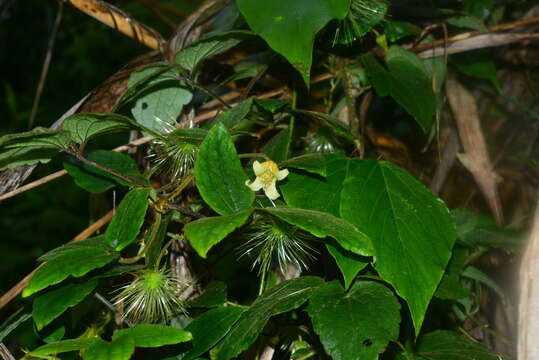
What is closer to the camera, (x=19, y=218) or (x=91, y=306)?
(x=91, y=306)

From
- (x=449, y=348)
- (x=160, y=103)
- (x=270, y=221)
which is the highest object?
(x=160, y=103)

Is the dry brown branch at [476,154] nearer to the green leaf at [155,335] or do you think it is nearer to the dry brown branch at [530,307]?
the dry brown branch at [530,307]

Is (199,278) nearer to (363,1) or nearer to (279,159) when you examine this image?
(279,159)

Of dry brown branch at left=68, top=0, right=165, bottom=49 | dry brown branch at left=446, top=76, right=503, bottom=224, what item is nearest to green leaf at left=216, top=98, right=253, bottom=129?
dry brown branch at left=68, top=0, right=165, bottom=49

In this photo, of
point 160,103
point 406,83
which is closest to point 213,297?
point 160,103

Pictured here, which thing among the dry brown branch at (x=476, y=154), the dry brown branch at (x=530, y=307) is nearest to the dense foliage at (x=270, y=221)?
the dry brown branch at (x=530, y=307)

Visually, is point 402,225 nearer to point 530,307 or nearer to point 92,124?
point 530,307

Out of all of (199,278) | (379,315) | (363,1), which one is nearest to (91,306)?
(199,278)
